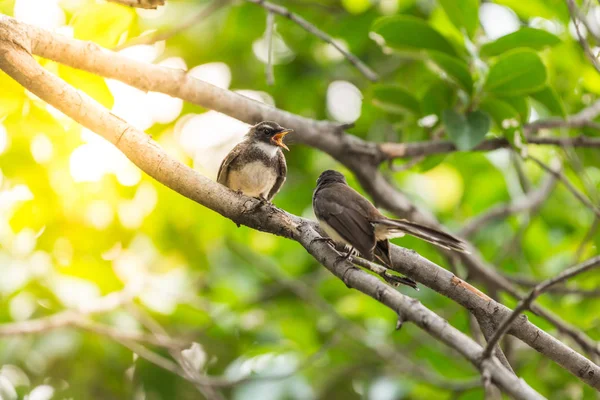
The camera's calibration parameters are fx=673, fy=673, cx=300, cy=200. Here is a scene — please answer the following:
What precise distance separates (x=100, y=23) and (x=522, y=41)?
2.91 m

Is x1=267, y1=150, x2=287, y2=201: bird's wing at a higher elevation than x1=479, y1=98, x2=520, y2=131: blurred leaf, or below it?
below

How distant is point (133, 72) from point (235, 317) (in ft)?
9.74

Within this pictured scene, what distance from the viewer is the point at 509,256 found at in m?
6.38

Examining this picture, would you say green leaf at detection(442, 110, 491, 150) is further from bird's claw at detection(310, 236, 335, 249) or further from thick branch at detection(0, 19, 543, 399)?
thick branch at detection(0, 19, 543, 399)

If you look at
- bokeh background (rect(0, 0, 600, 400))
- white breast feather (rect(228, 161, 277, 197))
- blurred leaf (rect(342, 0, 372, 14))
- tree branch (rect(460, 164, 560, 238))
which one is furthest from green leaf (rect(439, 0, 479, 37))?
tree branch (rect(460, 164, 560, 238))

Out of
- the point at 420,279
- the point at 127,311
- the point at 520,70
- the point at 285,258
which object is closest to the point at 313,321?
the point at 285,258

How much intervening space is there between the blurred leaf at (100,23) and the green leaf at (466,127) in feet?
7.78

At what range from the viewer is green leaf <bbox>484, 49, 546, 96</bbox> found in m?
4.14

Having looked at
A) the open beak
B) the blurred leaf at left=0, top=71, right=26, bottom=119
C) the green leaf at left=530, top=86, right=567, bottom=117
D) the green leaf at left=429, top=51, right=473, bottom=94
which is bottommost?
the blurred leaf at left=0, top=71, right=26, bottom=119

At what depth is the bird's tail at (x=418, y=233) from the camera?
115 inches

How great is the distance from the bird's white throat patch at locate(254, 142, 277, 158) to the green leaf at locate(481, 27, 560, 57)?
162 cm

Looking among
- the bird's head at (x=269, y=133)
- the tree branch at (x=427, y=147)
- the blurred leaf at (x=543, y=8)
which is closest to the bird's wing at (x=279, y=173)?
the bird's head at (x=269, y=133)

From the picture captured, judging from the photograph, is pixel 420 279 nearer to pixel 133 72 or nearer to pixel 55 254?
pixel 133 72

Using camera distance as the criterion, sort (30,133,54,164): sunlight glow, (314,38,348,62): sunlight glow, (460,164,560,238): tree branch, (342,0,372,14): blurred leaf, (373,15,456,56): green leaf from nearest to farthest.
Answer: (373,15,456,56): green leaf → (30,133,54,164): sunlight glow → (460,164,560,238): tree branch → (342,0,372,14): blurred leaf → (314,38,348,62): sunlight glow
